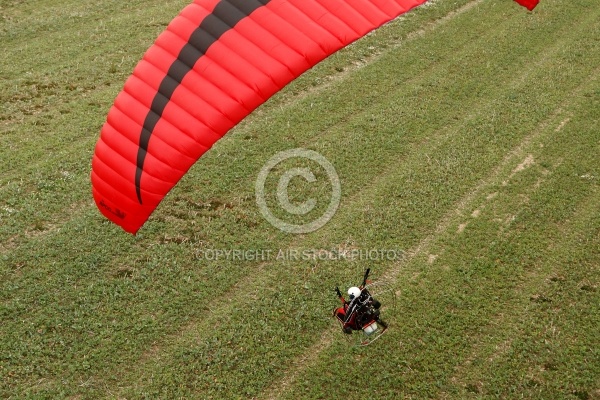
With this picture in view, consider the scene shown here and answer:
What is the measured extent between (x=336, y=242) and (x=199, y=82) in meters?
5.85

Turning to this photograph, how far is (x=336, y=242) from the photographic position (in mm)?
13914

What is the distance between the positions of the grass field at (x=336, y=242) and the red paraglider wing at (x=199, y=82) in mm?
3463

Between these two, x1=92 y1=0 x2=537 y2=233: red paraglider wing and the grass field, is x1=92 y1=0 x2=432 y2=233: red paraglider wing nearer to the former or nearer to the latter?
x1=92 y1=0 x2=537 y2=233: red paraglider wing

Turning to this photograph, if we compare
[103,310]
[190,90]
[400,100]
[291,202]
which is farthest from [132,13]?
[190,90]

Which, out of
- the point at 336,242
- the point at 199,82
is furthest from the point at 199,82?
the point at 336,242

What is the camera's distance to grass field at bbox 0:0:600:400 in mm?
11359

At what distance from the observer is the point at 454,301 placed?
41.1ft

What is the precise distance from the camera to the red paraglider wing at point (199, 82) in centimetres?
901

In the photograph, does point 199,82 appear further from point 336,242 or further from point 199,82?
point 336,242

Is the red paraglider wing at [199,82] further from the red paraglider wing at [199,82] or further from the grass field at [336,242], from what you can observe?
the grass field at [336,242]

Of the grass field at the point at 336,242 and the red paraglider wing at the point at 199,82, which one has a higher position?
the red paraglider wing at the point at 199,82

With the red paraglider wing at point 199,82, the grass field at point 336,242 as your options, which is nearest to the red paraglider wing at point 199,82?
the red paraglider wing at point 199,82

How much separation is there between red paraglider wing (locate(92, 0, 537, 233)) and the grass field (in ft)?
11.4

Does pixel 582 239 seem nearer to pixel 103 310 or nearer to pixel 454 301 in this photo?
pixel 454 301
